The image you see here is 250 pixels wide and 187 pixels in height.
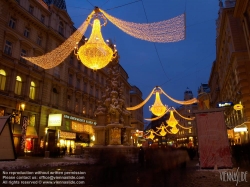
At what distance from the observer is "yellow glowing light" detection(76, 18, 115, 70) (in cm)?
1098

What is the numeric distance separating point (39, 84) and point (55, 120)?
5690 mm

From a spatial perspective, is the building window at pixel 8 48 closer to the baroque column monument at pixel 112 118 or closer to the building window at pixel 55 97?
the building window at pixel 55 97

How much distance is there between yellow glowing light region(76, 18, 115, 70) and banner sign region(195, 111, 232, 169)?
249 inches

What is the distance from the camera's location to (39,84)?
30141 millimetres

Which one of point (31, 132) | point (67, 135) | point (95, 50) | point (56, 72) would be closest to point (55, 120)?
point (31, 132)

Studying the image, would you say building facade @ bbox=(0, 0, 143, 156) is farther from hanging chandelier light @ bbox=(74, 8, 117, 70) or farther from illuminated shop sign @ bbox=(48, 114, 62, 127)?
hanging chandelier light @ bbox=(74, 8, 117, 70)

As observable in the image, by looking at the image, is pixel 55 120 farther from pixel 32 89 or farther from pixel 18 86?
pixel 18 86

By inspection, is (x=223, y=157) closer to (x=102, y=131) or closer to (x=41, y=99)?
(x=102, y=131)

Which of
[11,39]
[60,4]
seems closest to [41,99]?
[11,39]

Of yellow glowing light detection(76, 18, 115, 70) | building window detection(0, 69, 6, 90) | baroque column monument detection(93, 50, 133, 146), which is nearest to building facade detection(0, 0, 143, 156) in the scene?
building window detection(0, 69, 6, 90)

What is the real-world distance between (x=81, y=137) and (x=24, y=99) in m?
13.5

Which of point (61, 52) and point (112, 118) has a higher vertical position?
point (61, 52)

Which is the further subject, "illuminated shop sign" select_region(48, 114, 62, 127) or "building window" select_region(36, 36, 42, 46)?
"building window" select_region(36, 36, 42, 46)

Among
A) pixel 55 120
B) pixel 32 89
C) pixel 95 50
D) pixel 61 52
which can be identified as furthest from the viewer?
pixel 55 120
